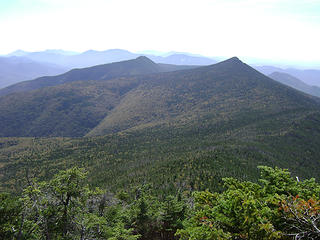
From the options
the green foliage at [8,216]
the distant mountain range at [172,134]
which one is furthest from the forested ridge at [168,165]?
the distant mountain range at [172,134]

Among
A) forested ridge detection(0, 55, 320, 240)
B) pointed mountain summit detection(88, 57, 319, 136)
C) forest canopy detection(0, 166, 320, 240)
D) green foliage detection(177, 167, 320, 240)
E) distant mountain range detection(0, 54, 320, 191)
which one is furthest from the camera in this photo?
pointed mountain summit detection(88, 57, 319, 136)

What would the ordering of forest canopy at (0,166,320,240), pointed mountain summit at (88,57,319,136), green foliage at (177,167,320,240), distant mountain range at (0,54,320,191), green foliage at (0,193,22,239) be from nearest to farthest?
1. green foliage at (177,167,320,240)
2. forest canopy at (0,166,320,240)
3. green foliage at (0,193,22,239)
4. distant mountain range at (0,54,320,191)
5. pointed mountain summit at (88,57,319,136)

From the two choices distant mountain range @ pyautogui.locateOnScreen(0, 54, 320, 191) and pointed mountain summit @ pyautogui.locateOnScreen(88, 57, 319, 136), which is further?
pointed mountain summit @ pyautogui.locateOnScreen(88, 57, 319, 136)

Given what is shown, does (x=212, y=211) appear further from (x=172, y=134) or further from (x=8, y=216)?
(x=172, y=134)

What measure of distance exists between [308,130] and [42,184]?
10286 cm

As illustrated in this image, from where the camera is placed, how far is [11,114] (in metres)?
168

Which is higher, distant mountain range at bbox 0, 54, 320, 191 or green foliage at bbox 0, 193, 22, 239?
green foliage at bbox 0, 193, 22, 239

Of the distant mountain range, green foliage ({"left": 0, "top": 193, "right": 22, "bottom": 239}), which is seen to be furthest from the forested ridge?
the distant mountain range

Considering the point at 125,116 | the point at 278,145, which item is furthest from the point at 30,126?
the point at 278,145

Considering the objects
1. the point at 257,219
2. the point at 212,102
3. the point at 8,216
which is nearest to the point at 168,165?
the point at 8,216

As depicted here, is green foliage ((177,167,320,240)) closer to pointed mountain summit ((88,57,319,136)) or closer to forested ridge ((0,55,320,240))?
forested ridge ((0,55,320,240))

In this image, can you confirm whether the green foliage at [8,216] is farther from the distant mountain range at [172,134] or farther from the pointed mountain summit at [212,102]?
the pointed mountain summit at [212,102]

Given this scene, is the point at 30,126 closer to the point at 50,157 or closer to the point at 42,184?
the point at 50,157

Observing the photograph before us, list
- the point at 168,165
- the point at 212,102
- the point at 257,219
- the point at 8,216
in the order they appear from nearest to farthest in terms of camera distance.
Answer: the point at 257,219 < the point at 8,216 < the point at 168,165 < the point at 212,102
